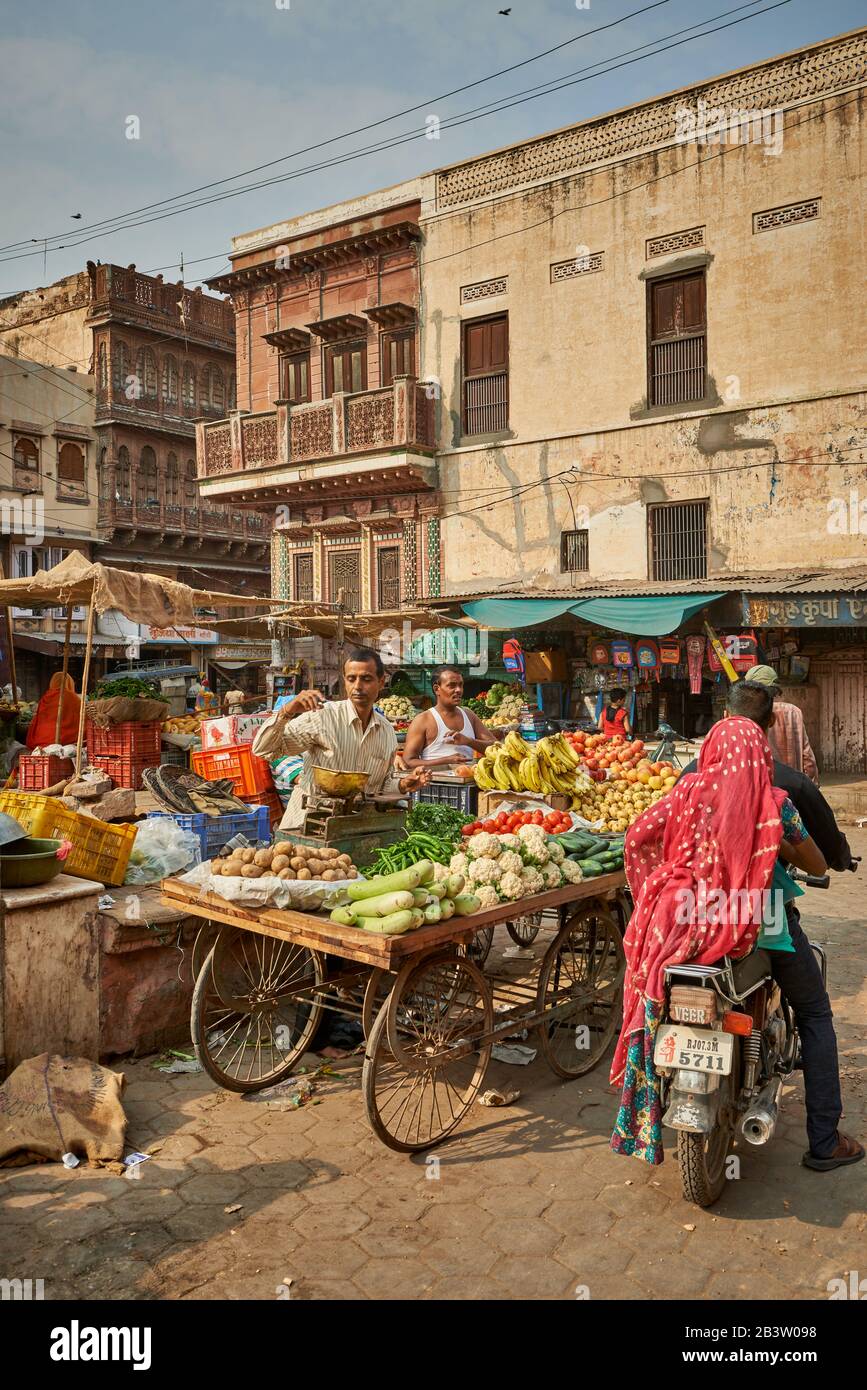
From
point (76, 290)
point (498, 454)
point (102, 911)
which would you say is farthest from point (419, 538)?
point (76, 290)

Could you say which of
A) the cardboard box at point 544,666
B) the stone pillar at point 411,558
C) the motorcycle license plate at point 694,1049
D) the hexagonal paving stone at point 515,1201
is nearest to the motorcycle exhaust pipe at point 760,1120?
the motorcycle license plate at point 694,1049

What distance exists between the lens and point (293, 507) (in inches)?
806

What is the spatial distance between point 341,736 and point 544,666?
10.2 m

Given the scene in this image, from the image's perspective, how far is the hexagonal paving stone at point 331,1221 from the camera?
3453 millimetres

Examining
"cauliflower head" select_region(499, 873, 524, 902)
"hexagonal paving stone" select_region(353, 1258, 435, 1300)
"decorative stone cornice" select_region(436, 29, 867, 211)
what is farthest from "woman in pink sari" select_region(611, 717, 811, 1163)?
"decorative stone cornice" select_region(436, 29, 867, 211)

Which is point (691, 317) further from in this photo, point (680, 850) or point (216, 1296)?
point (216, 1296)

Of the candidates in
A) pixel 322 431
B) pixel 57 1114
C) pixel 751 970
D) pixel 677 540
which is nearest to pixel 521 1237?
pixel 751 970

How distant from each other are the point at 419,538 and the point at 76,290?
70.2 ft

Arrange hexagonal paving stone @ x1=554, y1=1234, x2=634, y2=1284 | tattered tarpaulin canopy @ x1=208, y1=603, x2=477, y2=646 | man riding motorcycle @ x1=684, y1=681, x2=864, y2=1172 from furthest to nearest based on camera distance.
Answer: tattered tarpaulin canopy @ x1=208, y1=603, x2=477, y2=646 → man riding motorcycle @ x1=684, y1=681, x2=864, y2=1172 → hexagonal paving stone @ x1=554, y1=1234, x2=634, y2=1284

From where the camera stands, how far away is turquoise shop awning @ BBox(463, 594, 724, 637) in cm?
1298

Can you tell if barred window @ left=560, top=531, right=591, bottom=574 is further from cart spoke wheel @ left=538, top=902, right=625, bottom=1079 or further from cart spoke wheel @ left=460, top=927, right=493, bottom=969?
cart spoke wheel @ left=538, top=902, right=625, bottom=1079

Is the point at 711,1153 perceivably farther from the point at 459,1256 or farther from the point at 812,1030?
the point at 459,1256

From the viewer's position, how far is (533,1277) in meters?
3.20

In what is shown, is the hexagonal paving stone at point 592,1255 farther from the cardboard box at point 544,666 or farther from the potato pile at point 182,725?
the cardboard box at point 544,666
